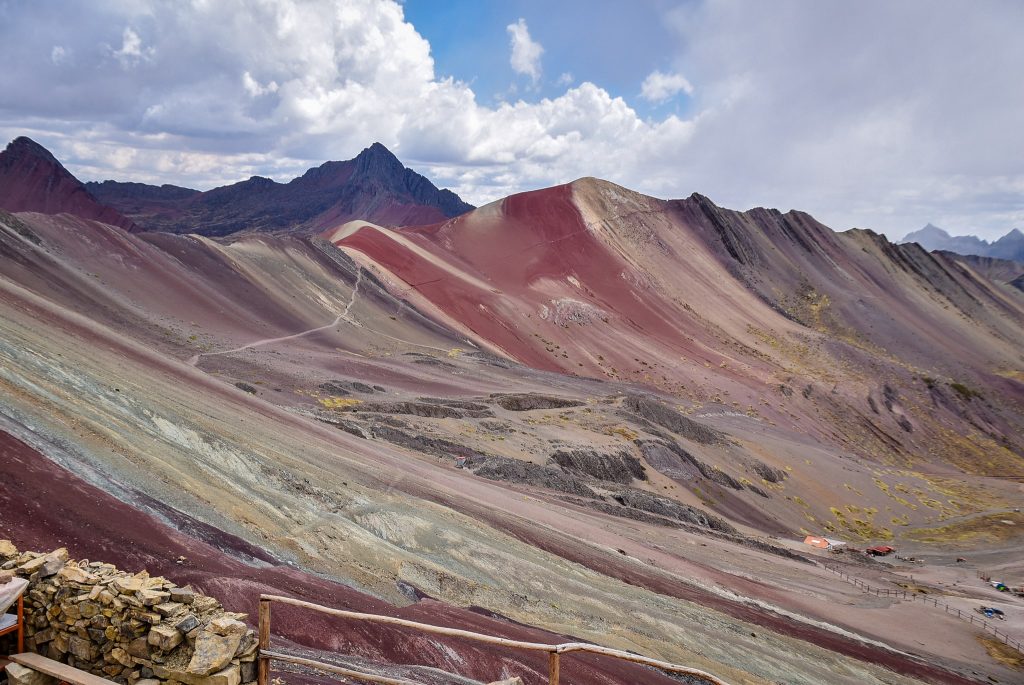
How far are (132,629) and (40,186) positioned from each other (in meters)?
170

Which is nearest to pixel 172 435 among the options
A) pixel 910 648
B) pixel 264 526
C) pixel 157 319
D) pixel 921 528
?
pixel 264 526

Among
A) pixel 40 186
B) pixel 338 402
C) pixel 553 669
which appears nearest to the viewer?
pixel 553 669

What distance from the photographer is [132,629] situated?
831cm

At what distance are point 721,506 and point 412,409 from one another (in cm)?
2047

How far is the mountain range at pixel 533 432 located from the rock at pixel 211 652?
4247mm

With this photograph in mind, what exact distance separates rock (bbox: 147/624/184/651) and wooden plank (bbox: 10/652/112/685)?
675mm

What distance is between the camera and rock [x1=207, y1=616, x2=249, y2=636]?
8.18m

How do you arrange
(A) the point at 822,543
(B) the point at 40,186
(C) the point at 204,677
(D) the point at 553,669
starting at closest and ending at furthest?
(C) the point at 204,677 → (D) the point at 553,669 → (A) the point at 822,543 → (B) the point at 40,186

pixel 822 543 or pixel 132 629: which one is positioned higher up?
pixel 132 629

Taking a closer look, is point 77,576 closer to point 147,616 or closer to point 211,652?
point 147,616

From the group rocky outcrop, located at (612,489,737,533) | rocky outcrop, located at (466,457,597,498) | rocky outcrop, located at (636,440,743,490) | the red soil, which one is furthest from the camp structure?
the red soil

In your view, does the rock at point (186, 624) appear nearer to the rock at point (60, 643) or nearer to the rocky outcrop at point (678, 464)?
the rock at point (60, 643)

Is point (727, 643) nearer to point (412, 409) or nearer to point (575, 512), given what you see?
point (575, 512)

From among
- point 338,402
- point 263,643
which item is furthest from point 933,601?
point 263,643
